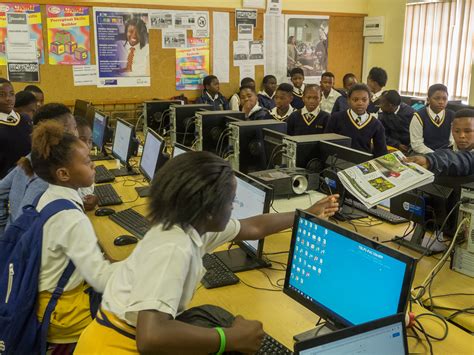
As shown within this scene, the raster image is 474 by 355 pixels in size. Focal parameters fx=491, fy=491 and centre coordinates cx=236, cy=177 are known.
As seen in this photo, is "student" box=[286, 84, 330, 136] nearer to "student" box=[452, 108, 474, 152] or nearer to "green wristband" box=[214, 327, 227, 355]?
"student" box=[452, 108, 474, 152]

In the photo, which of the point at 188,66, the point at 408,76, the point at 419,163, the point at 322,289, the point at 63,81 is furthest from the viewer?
the point at 408,76

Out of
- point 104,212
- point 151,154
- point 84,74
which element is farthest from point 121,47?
point 104,212

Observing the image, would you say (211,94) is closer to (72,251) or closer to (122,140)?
(122,140)

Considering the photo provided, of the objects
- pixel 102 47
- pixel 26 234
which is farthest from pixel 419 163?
pixel 102 47

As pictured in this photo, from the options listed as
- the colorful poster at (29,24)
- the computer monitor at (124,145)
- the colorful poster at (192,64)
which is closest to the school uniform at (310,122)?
the computer monitor at (124,145)

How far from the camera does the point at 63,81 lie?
220 inches

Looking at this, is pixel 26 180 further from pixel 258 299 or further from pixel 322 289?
pixel 322 289

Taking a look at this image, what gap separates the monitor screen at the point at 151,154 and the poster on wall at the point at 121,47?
2.86m

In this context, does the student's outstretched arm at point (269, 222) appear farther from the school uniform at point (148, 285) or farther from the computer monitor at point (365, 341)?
the computer monitor at point (365, 341)

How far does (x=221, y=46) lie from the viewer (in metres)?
6.32

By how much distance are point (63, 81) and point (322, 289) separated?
490cm

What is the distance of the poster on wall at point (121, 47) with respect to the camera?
5633 millimetres

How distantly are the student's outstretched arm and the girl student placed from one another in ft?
1.61

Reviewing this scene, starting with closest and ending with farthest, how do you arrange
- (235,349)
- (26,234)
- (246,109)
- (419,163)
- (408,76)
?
(235,349), (26,234), (419,163), (246,109), (408,76)
